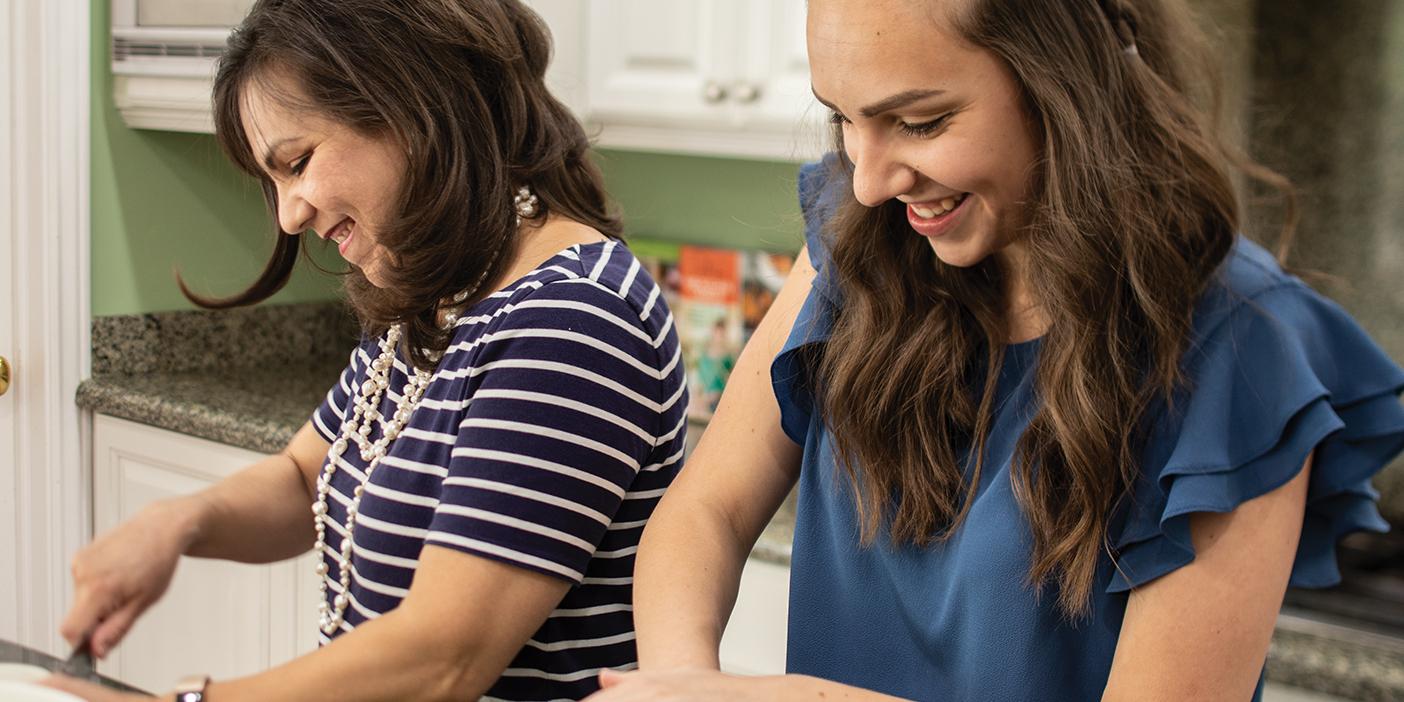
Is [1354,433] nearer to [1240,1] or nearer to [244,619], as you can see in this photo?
[1240,1]

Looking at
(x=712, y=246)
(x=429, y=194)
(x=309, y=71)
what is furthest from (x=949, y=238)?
(x=712, y=246)

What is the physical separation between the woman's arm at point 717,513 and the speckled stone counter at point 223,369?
1.18m

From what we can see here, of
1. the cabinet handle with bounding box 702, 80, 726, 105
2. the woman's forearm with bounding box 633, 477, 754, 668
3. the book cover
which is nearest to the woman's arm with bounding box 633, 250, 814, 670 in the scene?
the woman's forearm with bounding box 633, 477, 754, 668

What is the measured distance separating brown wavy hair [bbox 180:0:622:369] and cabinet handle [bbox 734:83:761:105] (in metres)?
0.90

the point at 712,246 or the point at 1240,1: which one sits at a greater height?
the point at 1240,1

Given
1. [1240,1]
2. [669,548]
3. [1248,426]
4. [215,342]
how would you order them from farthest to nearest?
1. [215,342]
2. [1240,1]
3. [669,548]
4. [1248,426]

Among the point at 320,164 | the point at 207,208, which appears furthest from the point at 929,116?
the point at 207,208

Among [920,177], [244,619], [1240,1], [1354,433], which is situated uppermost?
[1240,1]

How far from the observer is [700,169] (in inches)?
93.2

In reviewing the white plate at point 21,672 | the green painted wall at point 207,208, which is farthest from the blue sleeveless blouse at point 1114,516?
the green painted wall at point 207,208

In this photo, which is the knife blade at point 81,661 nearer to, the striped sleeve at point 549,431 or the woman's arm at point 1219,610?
the striped sleeve at point 549,431

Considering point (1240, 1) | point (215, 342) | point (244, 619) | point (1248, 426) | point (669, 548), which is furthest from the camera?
point (215, 342)

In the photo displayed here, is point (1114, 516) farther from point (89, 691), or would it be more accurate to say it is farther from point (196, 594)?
point (196, 594)

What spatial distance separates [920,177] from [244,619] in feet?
5.60
